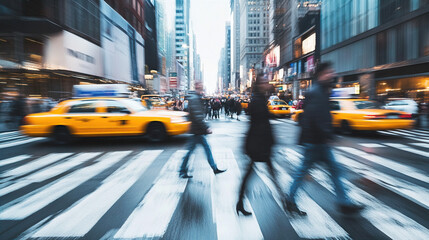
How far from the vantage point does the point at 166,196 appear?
13.7 ft

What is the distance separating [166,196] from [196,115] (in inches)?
67.5

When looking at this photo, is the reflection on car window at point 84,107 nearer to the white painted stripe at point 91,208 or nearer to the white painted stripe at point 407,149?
the white painted stripe at point 91,208

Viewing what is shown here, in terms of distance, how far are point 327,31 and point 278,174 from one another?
37.0 metres

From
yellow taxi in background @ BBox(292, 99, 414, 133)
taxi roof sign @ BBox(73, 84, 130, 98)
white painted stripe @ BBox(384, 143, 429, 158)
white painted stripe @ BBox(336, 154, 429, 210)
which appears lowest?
white painted stripe @ BBox(336, 154, 429, 210)

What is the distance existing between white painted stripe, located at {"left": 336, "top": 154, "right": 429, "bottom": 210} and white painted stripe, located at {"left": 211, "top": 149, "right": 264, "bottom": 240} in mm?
2360

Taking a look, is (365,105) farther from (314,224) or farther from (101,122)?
(101,122)

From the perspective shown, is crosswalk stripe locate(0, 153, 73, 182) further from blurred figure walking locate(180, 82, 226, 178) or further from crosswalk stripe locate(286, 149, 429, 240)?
crosswalk stripe locate(286, 149, 429, 240)

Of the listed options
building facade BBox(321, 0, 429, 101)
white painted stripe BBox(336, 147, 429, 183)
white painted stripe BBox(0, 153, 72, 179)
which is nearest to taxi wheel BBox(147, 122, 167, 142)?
white painted stripe BBox(0, 153, 72, 179)

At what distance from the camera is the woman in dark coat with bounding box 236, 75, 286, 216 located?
360cm

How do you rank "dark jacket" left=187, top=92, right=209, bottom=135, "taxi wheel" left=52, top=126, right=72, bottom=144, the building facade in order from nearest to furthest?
"dark jacket" left=187, top=92, right=209, bottom=135 < "taxi wheel" left=52, top=126, right=72, bottom=144 < the building facade

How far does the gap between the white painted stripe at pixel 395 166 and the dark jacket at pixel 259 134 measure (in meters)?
3.26

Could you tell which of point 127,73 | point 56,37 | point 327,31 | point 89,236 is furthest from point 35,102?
point 327,31

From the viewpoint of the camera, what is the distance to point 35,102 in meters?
17.7

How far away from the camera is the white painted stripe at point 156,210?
120 inches
